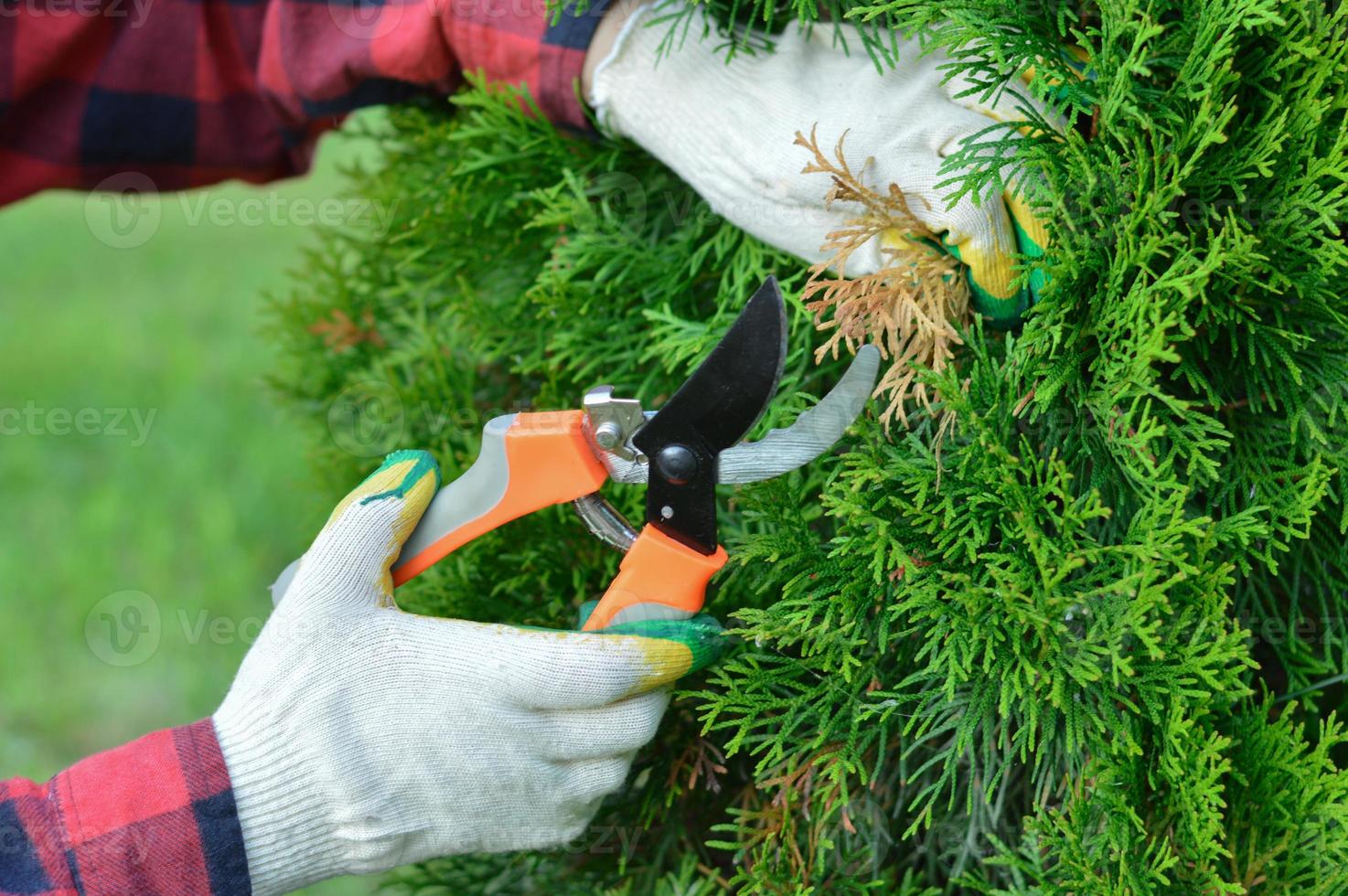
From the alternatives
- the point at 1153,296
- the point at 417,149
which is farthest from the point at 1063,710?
the point at 417,149

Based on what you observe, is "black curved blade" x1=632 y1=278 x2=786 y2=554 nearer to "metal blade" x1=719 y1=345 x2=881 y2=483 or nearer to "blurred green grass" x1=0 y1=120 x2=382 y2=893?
"metal blade" x1=719 y1=345 x2=881 y2=483

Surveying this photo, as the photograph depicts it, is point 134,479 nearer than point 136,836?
No

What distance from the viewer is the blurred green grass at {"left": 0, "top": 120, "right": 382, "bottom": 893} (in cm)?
257

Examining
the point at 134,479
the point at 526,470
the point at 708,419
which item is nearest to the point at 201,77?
the point at 526,470

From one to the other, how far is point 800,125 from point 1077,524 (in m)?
0.45

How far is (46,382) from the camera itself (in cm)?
343

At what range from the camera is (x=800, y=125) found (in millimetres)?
1097

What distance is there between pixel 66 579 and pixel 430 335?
1889 millimetres

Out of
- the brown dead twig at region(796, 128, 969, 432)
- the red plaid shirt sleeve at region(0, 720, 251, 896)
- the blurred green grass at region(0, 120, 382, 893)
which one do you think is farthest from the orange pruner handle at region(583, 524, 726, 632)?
the blurred green grass at region(0, 120, 382, 893)

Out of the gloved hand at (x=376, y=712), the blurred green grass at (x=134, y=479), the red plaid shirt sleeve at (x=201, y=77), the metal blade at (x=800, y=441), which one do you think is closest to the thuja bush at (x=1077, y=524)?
the metal blade at (x=800, y=441)

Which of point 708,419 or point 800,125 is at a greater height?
point 800,125

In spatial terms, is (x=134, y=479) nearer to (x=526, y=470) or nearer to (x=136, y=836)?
(x=136, y=836)

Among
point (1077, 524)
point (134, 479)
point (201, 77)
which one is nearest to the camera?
point (1077, 524)

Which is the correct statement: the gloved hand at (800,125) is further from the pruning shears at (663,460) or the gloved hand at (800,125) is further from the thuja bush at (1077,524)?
the pruning shears at (663,460)
